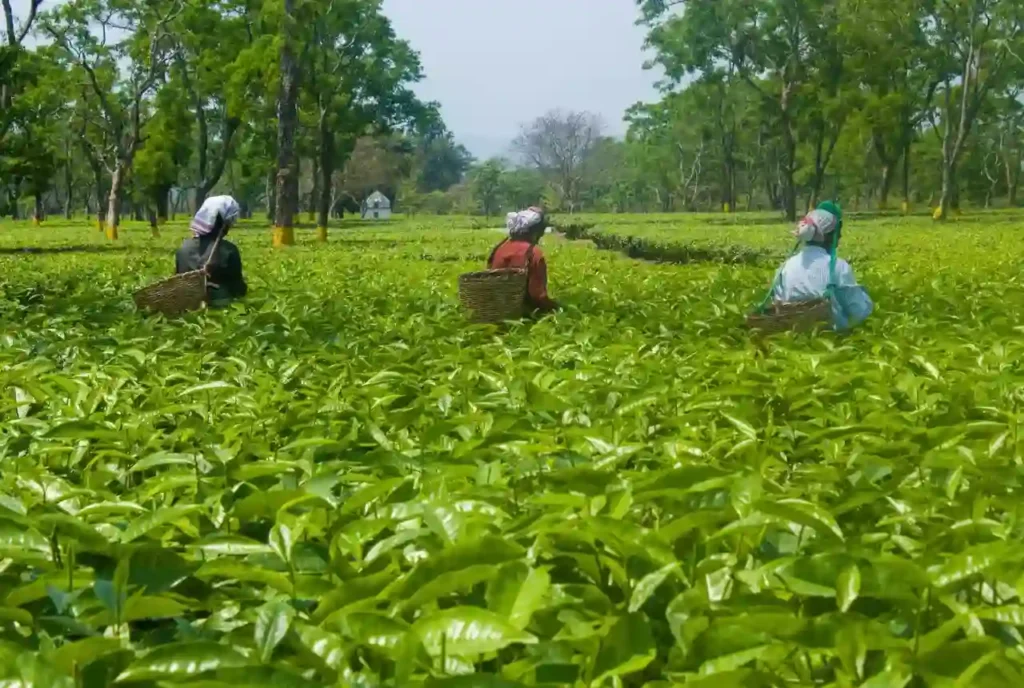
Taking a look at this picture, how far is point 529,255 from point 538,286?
0.23m

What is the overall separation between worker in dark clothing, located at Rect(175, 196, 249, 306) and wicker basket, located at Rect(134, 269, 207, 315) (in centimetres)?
83

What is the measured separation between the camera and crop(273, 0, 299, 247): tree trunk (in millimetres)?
22078

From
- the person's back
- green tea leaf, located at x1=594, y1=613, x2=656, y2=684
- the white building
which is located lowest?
green tea leaf, located at x1=594, y1=613, x2=656, y2=684

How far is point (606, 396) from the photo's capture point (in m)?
3.36

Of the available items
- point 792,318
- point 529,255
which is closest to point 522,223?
point 529,255

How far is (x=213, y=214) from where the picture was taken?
27.2ft

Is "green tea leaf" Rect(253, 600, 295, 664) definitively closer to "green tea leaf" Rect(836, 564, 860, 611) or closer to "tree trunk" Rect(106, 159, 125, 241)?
"green tea leaf" Rect(836, 564, 860, 611)

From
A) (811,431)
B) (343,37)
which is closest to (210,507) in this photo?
(811,431)

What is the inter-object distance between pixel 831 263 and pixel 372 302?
Result: 2772 mm

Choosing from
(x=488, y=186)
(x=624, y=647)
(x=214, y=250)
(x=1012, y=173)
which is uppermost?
(x=1012, y=173)

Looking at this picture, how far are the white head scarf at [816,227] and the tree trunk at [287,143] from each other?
648 inches

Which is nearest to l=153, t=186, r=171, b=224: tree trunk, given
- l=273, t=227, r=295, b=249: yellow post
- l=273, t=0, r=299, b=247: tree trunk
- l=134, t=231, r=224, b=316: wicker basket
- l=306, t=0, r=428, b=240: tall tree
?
l=306, t=0, r=428, b=240: tall tree

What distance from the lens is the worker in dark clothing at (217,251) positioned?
8.01 meters

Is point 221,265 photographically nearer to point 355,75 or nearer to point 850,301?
point 850,301
